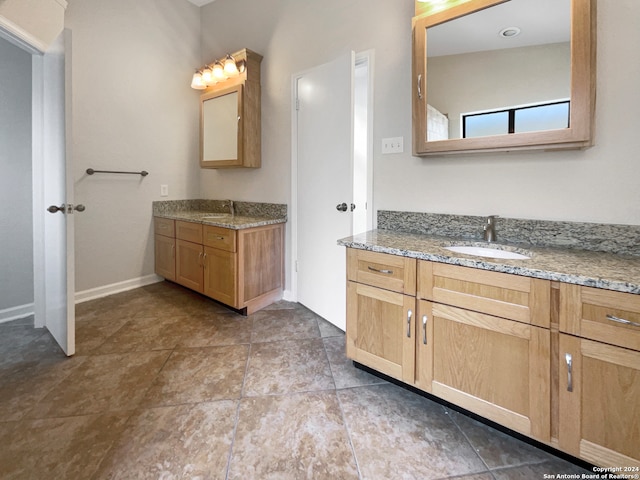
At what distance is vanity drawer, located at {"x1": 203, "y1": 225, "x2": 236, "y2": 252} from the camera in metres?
2.51

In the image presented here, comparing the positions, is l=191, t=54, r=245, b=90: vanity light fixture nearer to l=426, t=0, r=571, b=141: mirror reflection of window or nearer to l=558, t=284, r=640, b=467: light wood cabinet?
l=426, t=0, r=571, b=141: mirror reflection of window

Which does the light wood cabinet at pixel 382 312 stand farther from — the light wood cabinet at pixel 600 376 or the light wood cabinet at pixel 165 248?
the light wood cabinet at pixel 165 248

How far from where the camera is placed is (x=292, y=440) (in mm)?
1335

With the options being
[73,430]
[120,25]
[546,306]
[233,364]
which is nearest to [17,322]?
[73,430]

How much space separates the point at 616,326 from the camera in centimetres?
103

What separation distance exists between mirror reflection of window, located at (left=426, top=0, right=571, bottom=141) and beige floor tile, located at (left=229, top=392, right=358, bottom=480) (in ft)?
5.18

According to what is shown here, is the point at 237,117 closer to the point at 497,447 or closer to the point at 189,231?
the point at 189,231

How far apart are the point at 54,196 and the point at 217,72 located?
6.05 ft

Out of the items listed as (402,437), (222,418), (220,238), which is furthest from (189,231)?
(402,437)

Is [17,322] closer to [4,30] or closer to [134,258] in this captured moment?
[134,258]

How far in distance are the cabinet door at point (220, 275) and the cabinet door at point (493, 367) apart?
1.62 metres

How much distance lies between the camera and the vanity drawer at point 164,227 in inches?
123

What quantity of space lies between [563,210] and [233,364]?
1955mm

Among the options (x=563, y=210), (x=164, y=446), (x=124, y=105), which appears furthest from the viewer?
(x=124, y=105)
